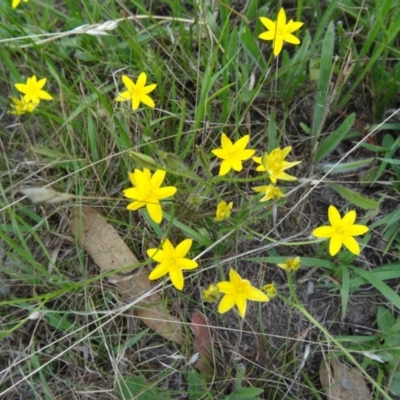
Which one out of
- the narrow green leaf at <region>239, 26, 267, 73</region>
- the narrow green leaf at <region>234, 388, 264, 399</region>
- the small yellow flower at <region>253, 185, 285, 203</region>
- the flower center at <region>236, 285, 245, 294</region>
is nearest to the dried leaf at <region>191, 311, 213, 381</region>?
the narrow green leaf at <region>234, 388, 264, 399</region>

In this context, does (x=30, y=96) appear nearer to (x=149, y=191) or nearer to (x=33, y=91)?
(x=33, y=91)

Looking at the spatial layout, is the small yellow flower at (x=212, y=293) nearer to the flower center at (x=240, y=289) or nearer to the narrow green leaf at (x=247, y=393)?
the flower center at (x=240, y=289)

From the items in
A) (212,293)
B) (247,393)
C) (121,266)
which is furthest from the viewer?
(121,266)

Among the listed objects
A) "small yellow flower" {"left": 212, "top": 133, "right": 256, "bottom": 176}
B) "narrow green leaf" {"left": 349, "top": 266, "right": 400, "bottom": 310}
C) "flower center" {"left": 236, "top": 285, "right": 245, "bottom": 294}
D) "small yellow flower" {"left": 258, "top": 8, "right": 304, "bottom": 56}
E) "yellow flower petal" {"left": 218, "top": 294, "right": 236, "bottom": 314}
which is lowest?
"narrow green leaf" {"left": 349, "top": 266, "right": 400, "bottom": 310}

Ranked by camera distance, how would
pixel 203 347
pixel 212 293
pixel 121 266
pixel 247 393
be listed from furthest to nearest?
pixel 121 266, pixel 203 347, pixel 247 393, pixel 212 293

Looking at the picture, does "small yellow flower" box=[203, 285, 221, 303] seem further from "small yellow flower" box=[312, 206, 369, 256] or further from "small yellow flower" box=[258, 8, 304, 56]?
"small yellow flower" box=[258, 8, 304, 56]

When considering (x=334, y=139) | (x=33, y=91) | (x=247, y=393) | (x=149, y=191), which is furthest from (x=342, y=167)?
(x=33, y=91)

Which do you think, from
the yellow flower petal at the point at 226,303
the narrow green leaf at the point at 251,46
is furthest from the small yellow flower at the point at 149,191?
the narrow green leaf at the point at 251,46
